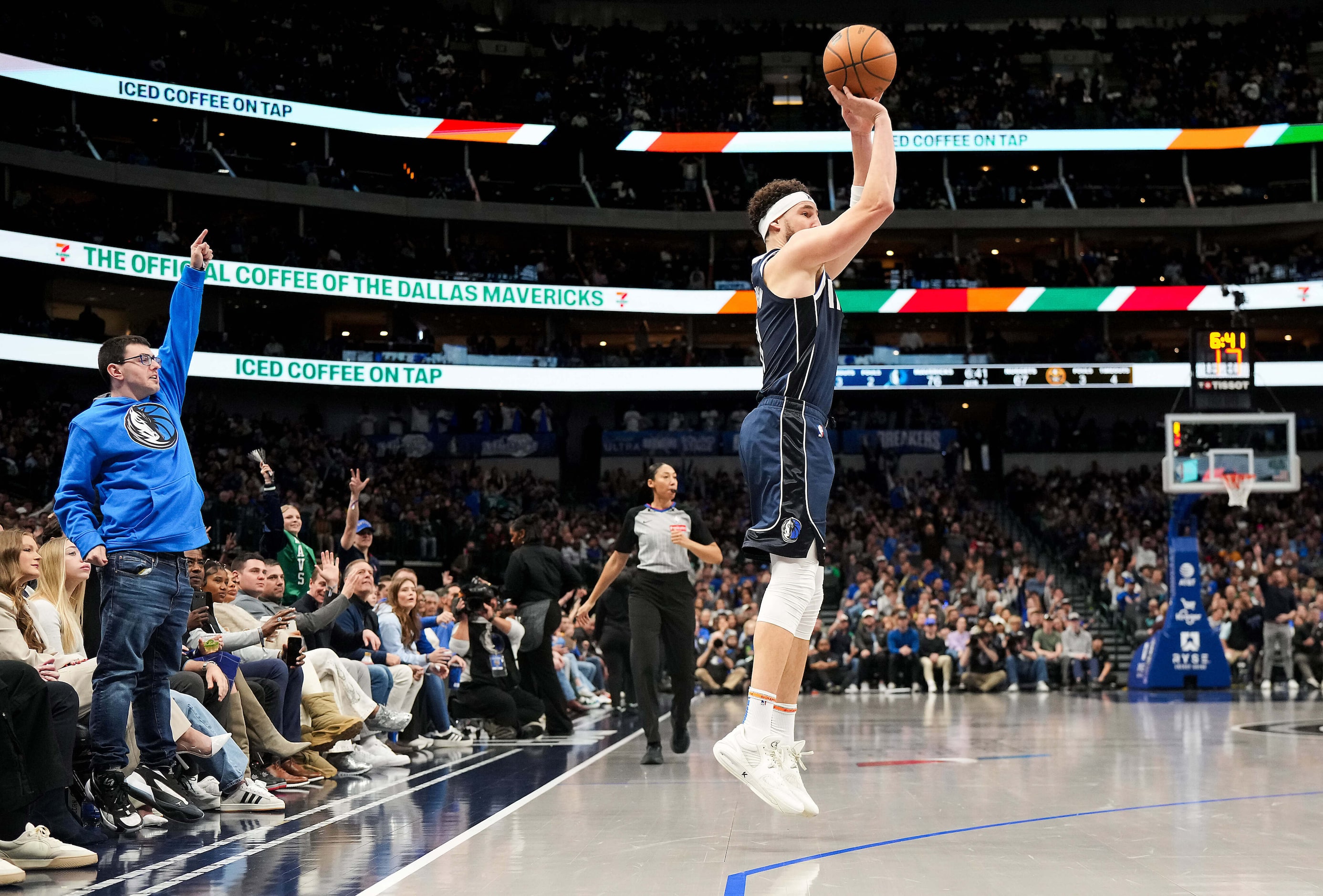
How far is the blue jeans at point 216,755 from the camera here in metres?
6.41

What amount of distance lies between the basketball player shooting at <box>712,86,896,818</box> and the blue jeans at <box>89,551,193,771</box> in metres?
2.55

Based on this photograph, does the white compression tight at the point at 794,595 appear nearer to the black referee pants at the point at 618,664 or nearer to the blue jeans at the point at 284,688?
the blue jeans at the point at 284,688

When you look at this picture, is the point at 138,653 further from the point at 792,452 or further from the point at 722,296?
the point at 722,296

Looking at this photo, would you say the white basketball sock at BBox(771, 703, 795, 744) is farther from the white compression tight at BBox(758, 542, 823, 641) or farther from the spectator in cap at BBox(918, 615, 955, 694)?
the spectator in cap at BBox(918, 615, 955, 694)

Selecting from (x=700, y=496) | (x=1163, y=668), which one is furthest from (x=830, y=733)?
(x=700, y=496)

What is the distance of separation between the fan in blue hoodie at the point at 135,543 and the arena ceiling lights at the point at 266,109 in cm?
2701

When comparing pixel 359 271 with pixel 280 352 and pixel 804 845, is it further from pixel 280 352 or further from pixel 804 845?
pixel 804 845

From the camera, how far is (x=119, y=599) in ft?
18.0

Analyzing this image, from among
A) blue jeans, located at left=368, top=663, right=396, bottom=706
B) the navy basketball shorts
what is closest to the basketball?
the navy basketball shorts

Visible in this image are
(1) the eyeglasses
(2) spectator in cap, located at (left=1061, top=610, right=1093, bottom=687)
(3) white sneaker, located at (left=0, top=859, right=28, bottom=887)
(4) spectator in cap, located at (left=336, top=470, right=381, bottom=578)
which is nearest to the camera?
(3) white sneaker, located at (left=0, top=859, right=28, bottom=887)

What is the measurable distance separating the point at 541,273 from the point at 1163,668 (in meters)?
21.0

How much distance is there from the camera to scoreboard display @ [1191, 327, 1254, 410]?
18484 mm

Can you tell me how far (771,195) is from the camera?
5262mm

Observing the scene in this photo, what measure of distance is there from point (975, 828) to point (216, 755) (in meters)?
3.69
